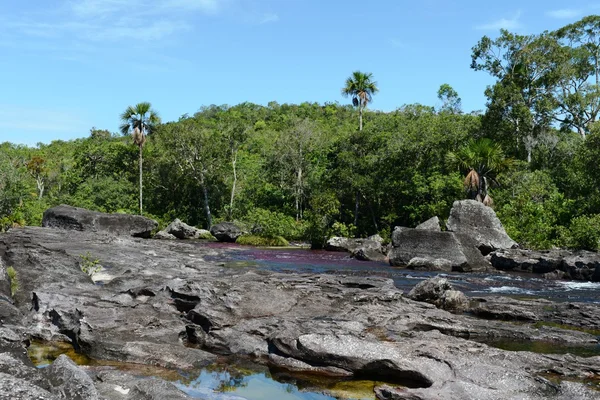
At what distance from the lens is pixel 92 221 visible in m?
44.5

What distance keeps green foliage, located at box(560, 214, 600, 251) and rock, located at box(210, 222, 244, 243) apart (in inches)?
1066

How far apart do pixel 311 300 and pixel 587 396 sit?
8.21 m

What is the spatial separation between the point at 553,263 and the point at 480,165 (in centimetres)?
1320

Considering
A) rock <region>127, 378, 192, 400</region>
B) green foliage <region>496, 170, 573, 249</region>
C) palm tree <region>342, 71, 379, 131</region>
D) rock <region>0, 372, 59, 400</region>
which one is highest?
palm tree <region>342, 71, 379, 131</region>

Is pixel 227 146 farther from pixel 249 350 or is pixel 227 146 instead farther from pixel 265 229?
pixel 249 350

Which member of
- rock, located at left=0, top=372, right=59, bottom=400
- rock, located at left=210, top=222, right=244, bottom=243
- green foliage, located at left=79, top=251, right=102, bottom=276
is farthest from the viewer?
rock, located at left=210, top=222, right=244, bottom=243

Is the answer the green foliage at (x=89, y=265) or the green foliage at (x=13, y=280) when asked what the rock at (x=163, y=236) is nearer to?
the green foliage at (x=89, y=265)

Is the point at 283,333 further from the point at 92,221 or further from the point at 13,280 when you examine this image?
the point at 92,221

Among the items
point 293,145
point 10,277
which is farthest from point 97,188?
point 10,277

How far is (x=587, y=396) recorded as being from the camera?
30.0ft

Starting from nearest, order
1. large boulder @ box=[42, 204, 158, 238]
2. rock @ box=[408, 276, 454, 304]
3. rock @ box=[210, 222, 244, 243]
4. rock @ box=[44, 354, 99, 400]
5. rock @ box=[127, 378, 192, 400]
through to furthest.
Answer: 1. rock @ box=[44, 354, 99, 400]
2. rock @ box=[127, 378, 192, 400]
3. rock @ box=[408, 276, 454, 304]
4. large boulder @ box=[42, 204, 158, 238]
5. rock @ box=[210, 222, 244, 243]

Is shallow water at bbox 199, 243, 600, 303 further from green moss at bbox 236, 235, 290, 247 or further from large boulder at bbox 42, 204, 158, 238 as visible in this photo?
large boulder at bbox 42, 204, 158, 238

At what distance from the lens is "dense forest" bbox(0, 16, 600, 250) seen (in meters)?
40.6

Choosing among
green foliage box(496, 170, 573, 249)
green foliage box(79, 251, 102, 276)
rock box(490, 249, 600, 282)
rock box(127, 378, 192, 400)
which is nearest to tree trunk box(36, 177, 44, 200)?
green foliage box(79, 251, 102, 276)
